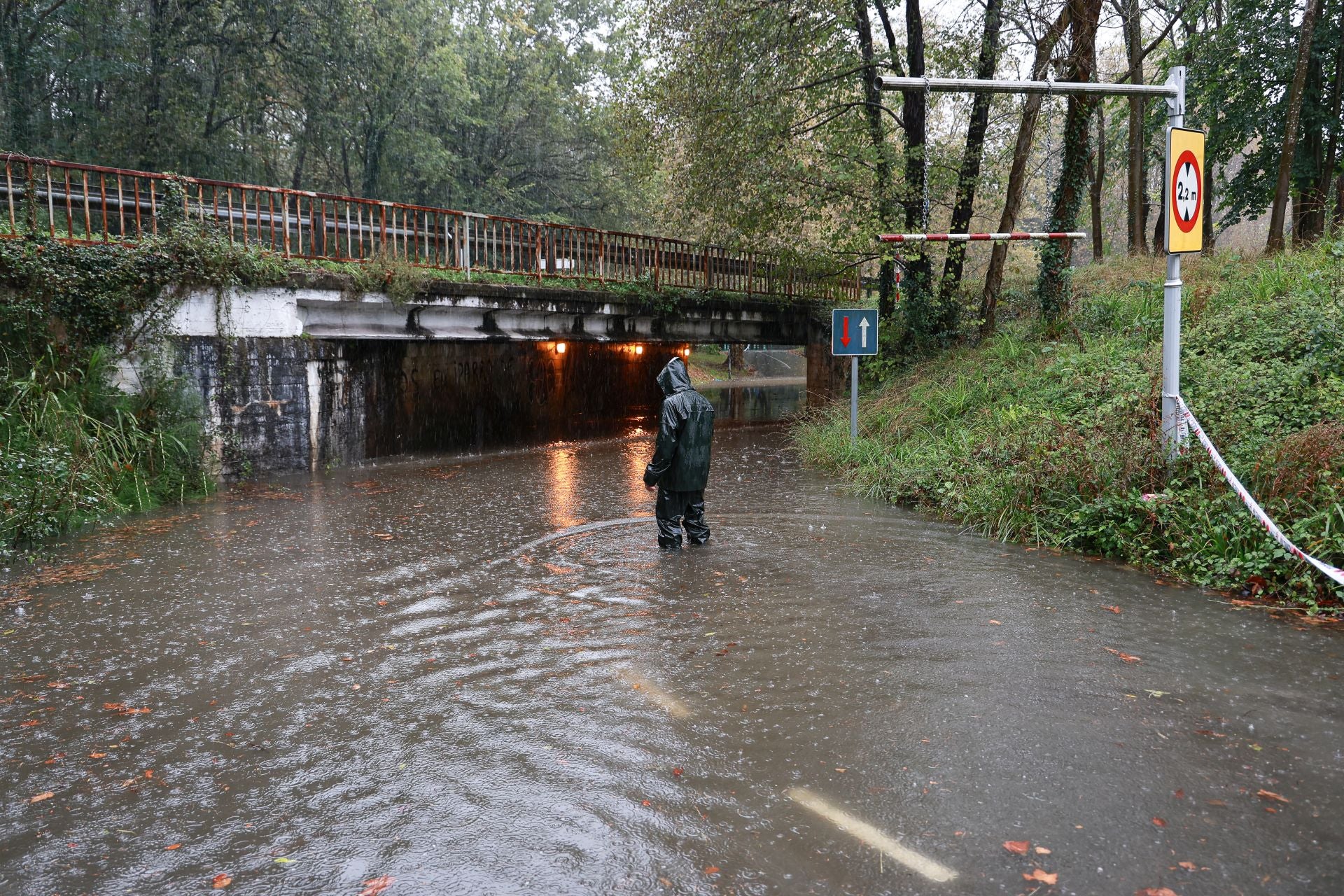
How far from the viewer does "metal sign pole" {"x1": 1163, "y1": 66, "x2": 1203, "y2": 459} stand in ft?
26.8

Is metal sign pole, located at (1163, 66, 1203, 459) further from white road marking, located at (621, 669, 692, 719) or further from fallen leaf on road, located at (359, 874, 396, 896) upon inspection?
fallen leaf on road, located at (359, 874, 396, 896)

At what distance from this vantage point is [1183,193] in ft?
26.4

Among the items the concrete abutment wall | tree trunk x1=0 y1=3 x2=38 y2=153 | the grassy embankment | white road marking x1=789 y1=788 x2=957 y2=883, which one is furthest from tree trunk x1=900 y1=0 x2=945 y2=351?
tree trunk x1=0 y1=3 x2=38 y2=153

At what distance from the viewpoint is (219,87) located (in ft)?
78.2

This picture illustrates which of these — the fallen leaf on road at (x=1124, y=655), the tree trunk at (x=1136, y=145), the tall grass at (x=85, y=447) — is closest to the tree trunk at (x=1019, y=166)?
the tree trunk at (x=1136, y=145)

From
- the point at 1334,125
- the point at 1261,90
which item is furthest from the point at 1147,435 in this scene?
the point at 1261,90

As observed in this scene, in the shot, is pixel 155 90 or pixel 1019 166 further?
pixel 155 90

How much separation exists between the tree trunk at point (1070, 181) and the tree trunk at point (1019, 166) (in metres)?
0.40

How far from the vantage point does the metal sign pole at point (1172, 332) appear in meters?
8.16

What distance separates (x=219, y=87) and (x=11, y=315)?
15.3 metres

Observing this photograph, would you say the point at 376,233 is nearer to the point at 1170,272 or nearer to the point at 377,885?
the point at 1170,272

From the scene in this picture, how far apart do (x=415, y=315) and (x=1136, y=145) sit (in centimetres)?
1501

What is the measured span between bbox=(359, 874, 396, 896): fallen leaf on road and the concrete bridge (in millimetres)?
11382

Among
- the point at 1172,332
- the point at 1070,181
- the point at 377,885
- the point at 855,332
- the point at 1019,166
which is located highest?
the point at 1019,166
